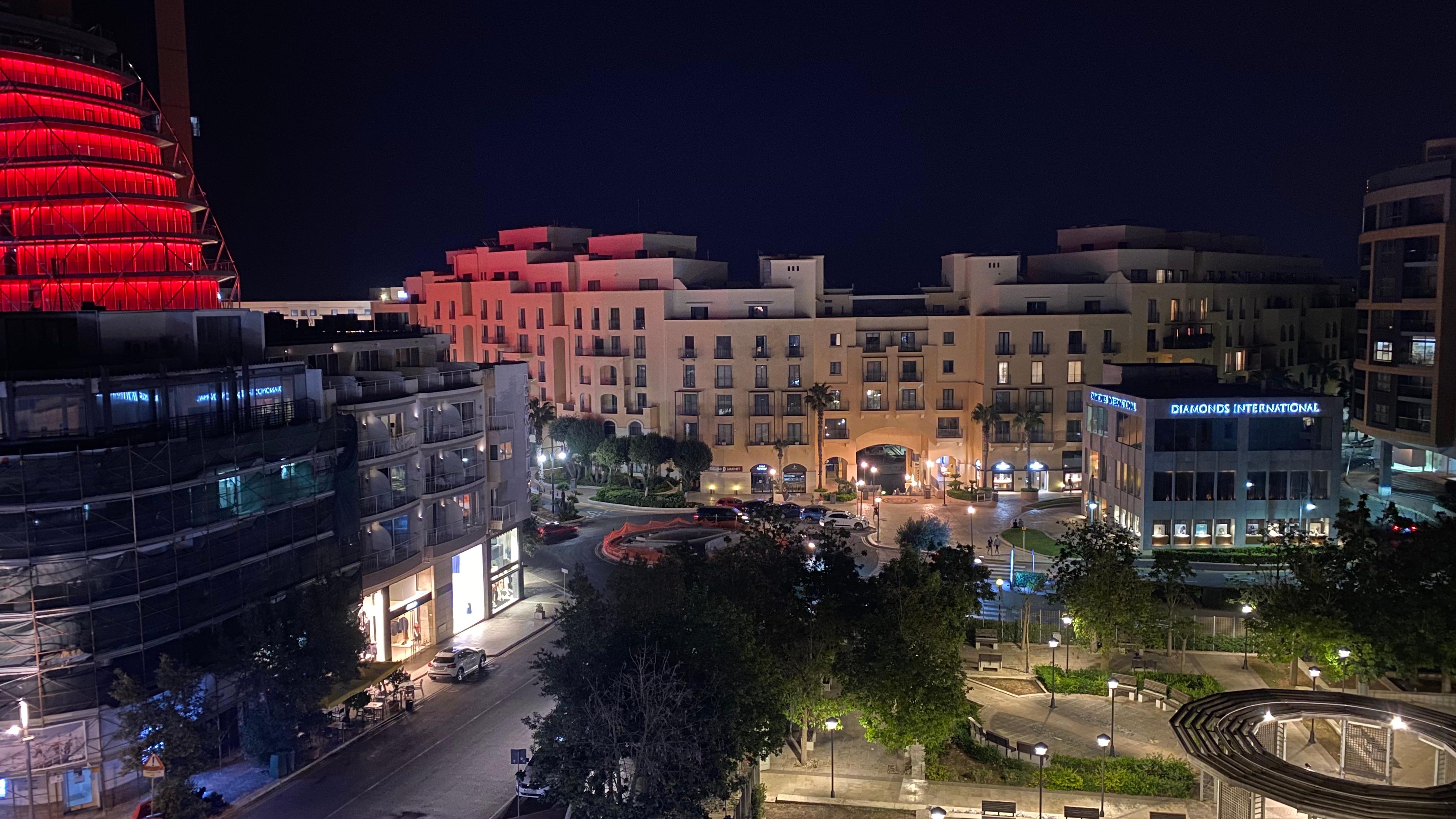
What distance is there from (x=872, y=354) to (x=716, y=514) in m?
20.8

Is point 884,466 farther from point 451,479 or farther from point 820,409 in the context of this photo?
point 451,479

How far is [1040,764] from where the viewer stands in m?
31.0

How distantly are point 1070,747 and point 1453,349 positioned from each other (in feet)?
145

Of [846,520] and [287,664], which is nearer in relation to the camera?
[287,664]

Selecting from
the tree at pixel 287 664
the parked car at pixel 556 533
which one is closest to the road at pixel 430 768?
the tree at pixel 287 664

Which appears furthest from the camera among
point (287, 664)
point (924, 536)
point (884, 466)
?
point (884, 466)

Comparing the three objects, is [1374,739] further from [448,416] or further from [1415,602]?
[448,416]

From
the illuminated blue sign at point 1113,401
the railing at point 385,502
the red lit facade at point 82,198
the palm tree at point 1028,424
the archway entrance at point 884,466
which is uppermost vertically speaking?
the red lit facade at point 82,198

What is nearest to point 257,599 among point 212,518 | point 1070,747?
point 212,518

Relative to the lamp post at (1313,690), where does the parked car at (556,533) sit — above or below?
below

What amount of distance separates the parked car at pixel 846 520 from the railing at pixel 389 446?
30129 millimetres

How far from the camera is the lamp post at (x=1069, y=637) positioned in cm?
4072

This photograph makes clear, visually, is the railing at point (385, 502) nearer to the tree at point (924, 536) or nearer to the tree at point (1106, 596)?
the tree at point (924, 536)

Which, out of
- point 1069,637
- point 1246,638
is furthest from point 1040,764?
point 1246,638
